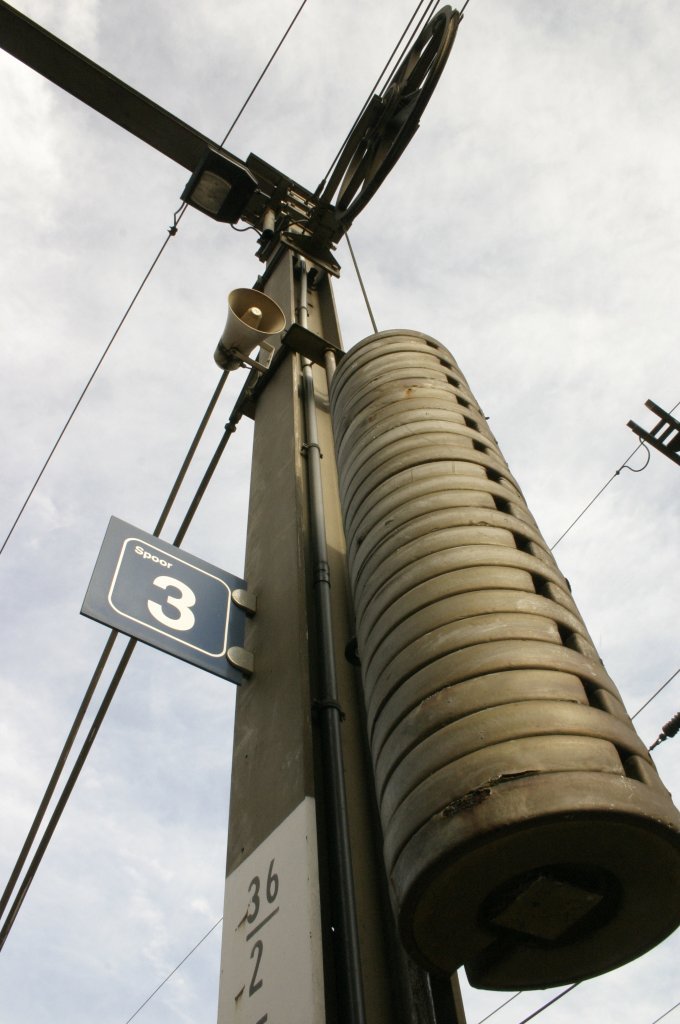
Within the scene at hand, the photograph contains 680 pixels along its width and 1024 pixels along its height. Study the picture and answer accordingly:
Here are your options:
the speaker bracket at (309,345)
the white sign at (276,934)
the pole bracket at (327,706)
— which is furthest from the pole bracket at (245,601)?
the speaker bracket at (309,345)

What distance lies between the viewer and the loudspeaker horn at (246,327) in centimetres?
497

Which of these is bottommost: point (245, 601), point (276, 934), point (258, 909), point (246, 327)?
point (276, 934)

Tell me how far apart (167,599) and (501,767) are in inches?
79.1

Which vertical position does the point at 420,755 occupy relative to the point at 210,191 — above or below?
below

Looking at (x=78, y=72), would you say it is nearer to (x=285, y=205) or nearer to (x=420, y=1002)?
(x=285, y=205)

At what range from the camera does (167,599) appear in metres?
3.50

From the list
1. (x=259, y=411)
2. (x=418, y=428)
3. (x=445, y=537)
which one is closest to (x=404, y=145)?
(x=259, y=411)

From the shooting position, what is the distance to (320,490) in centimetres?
404

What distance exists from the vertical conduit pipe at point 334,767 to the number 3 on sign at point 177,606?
1.84ft

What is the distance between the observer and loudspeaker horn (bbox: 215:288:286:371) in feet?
16.3

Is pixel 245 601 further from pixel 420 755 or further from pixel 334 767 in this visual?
pixel 420 755

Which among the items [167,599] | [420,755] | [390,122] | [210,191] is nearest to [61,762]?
[167,599]

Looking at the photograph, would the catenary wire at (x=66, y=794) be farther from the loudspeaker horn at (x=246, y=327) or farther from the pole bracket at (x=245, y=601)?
the loudspeaker horn at (x=246, y=327)

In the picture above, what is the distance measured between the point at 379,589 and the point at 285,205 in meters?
6.43
